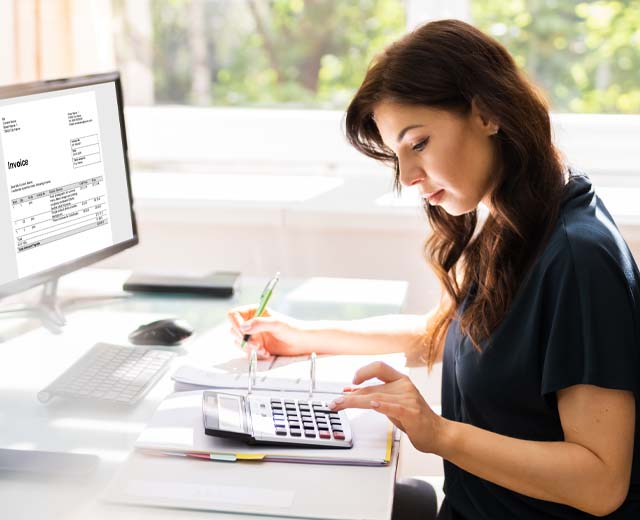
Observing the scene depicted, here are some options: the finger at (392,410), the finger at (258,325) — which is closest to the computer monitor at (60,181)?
the finger at (258,325)

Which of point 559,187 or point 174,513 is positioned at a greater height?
point 559,187

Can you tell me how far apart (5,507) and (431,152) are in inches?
27.6

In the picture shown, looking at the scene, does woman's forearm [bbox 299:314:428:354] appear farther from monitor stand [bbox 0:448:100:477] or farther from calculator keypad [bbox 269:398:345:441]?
monitor stand [bbox 0:448:100:477]

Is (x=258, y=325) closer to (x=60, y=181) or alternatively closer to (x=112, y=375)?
(x=112, y=375)

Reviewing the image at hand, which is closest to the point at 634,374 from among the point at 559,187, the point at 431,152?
the point at 559,187

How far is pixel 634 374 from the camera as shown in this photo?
110 cm

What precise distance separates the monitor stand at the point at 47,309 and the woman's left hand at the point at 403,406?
27.0 inches

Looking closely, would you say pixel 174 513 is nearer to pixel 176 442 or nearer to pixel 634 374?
pixel 176 442

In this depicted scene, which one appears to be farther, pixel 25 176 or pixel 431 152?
pixel 25 176

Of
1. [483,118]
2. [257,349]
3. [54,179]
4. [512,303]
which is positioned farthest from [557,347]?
[54,179]

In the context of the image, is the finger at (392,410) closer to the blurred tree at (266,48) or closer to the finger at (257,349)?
the finger at (257,349)

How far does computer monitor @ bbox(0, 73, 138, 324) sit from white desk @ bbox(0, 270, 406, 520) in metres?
0.11

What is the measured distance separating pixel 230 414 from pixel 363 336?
391mm

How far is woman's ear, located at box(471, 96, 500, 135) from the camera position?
121 cm
